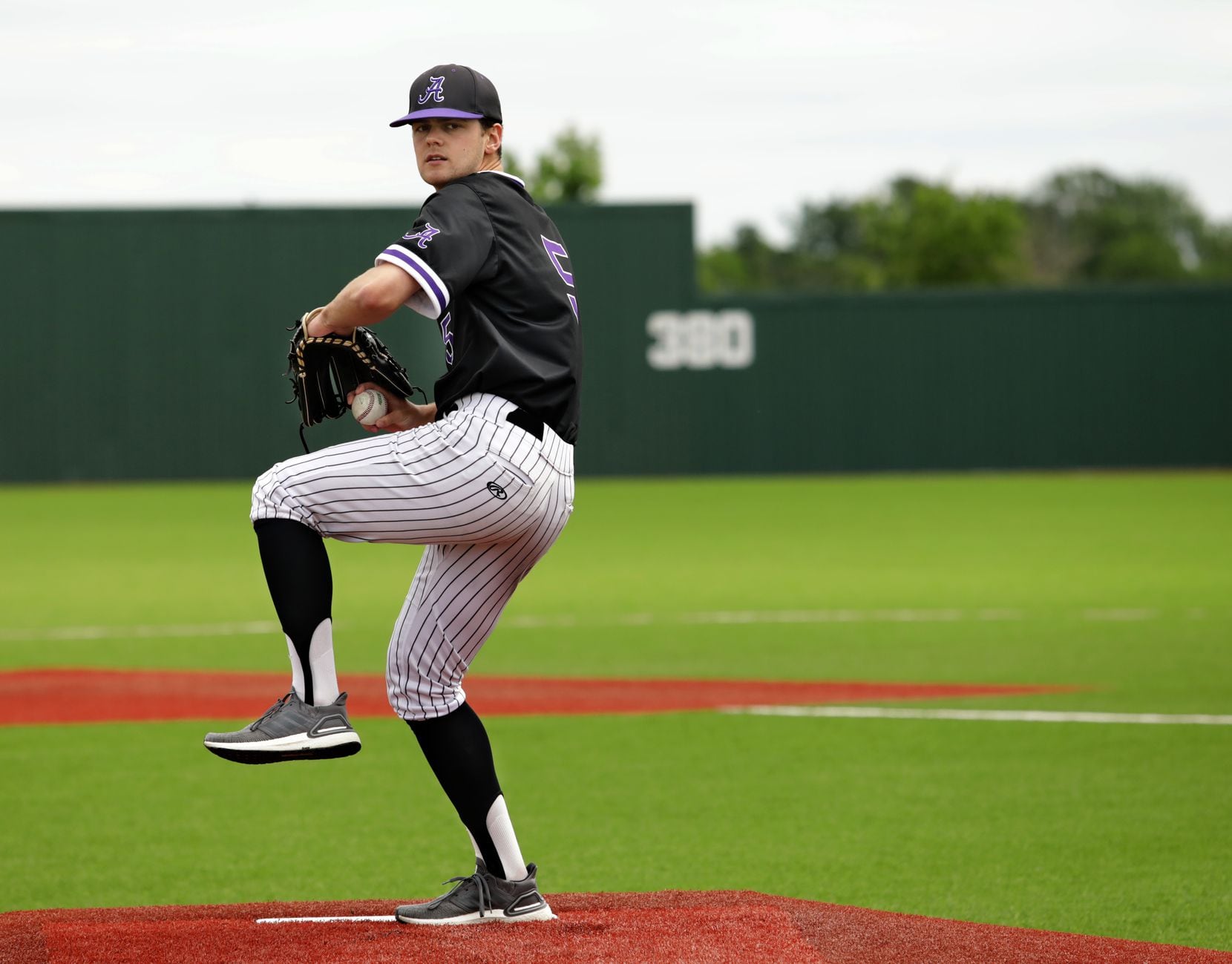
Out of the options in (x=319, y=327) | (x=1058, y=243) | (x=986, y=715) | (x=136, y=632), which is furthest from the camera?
(x=1058, y=243)

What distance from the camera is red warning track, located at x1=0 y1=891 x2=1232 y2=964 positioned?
3.81m

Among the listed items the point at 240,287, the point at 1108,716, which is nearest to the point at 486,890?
the point at 1108,716

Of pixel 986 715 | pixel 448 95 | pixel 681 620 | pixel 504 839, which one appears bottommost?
pixel 681 620

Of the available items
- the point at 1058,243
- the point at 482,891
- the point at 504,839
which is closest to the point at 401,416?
the point at 504,839

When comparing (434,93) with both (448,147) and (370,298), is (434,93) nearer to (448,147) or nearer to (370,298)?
(448,147)

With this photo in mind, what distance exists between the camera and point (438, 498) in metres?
3.86

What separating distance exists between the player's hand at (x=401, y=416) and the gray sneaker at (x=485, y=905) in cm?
118

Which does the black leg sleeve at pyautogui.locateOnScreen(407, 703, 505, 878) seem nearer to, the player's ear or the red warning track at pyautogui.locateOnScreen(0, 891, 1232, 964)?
the red warning track at pyautogui.locateOnScreen(0, 891, 1232, 964)

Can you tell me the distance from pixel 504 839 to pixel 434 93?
6.28ft

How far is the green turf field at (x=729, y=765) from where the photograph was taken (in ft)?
17.6

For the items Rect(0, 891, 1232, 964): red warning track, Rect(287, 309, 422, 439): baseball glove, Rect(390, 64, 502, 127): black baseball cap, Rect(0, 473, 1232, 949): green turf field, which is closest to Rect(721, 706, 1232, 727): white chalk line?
Rect(0, 473, 1232, 949): green turf field

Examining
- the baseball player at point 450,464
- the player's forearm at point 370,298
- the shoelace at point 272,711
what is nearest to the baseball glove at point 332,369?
the baseball player at point 450,464

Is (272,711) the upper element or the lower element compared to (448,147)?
lower

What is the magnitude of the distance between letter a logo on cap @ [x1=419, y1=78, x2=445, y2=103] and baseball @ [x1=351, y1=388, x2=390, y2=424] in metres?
0.75
